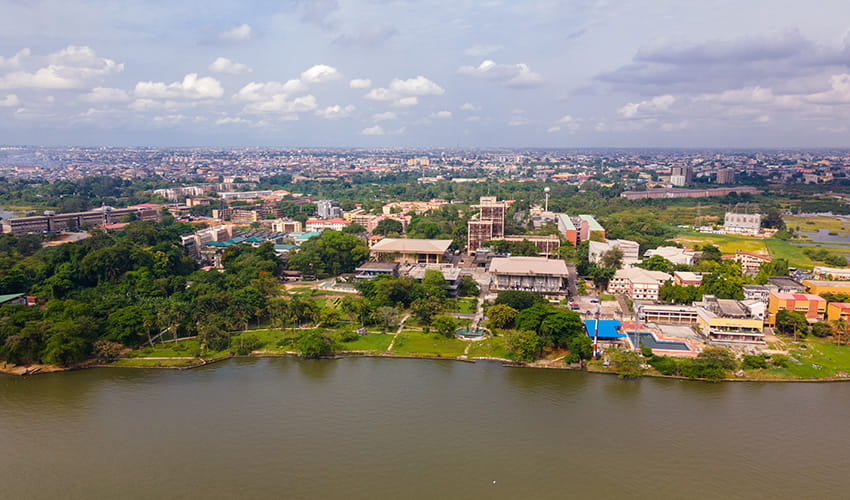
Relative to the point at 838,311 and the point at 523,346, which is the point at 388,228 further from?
the point at 838,311

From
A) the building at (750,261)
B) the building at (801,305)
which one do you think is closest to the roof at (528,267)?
the building at (801,305)

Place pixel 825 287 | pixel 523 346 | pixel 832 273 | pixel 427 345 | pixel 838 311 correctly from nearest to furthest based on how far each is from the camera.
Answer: pixel 523 346, pixel 427 345, pixel 838 311, pixel 825 287, pixel 832 273

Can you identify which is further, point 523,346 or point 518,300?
→ point 518,300

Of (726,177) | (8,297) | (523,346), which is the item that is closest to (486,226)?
(523,346)

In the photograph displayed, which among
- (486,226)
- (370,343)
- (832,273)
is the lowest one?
(370,343)

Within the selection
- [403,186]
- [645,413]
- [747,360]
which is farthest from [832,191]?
[645,413]

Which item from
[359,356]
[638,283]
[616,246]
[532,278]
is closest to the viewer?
[359,356]

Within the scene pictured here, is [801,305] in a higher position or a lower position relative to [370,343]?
higher
